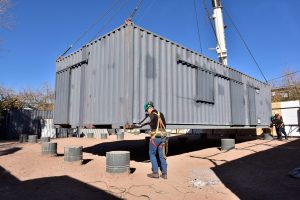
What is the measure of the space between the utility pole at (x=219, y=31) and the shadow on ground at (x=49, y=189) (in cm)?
1423

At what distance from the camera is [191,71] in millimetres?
10156

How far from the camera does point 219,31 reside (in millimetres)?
18562

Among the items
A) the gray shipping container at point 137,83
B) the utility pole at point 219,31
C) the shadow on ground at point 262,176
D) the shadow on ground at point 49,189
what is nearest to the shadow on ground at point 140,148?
the gray shipping container at point 137,83

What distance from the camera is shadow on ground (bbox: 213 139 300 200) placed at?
561 cm

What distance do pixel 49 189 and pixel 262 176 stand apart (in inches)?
205

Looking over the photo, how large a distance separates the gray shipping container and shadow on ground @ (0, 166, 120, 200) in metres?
2.39

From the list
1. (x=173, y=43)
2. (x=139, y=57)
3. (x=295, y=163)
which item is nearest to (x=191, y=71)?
(x=173, y=43)

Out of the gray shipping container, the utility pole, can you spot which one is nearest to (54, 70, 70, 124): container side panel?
the gray shipping container

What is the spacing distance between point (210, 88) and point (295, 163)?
13.5 feet

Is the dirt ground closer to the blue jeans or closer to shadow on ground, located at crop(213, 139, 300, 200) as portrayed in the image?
shadow on ground, located at crop(213, 139, 300, 200)

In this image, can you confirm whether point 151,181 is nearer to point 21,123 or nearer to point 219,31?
point 219,31

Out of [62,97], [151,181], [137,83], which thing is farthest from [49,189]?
[62,97]

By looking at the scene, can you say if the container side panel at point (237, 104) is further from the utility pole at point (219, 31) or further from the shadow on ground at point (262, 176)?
the utility pole at point (219, 31)

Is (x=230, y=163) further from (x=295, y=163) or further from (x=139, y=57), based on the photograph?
(x=139, y=57)
